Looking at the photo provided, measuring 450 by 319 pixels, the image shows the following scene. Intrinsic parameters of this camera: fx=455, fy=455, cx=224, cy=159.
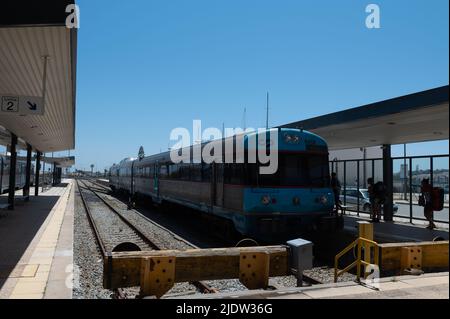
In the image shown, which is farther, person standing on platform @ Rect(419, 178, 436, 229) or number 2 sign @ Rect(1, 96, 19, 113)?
person standing on platform @ Rect(419, 178, 436, 229)

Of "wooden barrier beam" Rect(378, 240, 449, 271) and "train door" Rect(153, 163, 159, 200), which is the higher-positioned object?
"train door" Rect(153, 163, 159, 200)

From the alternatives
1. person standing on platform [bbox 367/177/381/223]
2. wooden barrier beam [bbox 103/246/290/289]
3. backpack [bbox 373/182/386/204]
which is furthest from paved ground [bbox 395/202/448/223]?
wooden barrier beam [bbox 103/246/290/289]

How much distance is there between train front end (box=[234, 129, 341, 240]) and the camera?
10.3 metres

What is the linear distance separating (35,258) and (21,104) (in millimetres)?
3785

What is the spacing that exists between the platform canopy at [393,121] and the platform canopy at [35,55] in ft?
24.0

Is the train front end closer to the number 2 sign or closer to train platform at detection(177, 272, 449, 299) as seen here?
train platform at detection(177, 272, 449, 299)

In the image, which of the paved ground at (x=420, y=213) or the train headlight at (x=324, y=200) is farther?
the paved ground at (x=420, y=213)

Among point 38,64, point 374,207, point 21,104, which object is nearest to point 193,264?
point 38,64

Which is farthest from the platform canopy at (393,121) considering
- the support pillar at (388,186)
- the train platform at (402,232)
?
the train platform at (402,232)

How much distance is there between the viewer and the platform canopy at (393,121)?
10.3 meters

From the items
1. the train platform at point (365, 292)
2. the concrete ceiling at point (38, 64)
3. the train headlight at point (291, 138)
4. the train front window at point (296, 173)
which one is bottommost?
the train platform at point (365, 292)

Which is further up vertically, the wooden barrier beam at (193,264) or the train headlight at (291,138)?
the train headlight at (291,138)

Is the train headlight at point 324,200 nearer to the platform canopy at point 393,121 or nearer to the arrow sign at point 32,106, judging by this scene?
the platform canopy at point 393,121

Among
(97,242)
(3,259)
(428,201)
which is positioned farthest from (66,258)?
(428,201)
